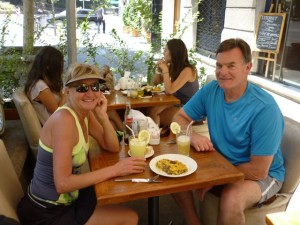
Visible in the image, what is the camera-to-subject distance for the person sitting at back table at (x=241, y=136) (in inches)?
67.9

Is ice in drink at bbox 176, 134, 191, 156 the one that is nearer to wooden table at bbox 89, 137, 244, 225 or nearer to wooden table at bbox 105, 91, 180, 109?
wooden table at bbox 89, 137, 244, 225

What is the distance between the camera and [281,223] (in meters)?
1.20

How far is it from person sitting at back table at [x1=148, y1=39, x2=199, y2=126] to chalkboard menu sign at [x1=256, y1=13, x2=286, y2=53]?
178 centimetres

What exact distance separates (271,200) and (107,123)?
1183 millimetres

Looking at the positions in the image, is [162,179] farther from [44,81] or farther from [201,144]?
[44,81]

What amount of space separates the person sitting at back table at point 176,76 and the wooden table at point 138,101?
27 centimetres

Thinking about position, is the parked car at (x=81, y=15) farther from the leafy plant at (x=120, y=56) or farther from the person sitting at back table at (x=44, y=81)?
the person sitting at back table at (x=44, y=81)

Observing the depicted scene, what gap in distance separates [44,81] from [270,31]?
140 inches

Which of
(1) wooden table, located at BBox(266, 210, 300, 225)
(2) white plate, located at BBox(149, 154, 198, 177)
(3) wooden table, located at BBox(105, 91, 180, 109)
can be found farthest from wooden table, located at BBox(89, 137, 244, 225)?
(3) wooden table, located at BBox(105, 91, 180, 109)

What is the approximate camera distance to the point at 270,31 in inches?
180

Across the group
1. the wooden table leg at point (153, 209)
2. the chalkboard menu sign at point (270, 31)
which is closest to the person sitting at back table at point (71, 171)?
the wooden table leg at point (153, 209)

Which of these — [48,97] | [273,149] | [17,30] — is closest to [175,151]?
[273,149]

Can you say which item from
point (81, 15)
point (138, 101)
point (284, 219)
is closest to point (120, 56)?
point (81, 15)

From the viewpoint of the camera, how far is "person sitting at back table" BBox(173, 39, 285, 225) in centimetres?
172
